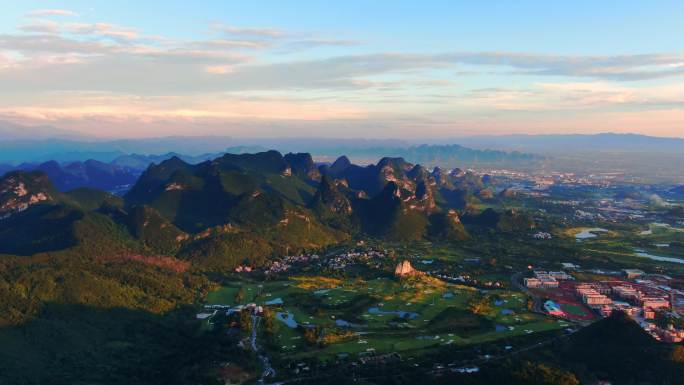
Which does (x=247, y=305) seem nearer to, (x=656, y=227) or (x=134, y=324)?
(x=134, y=324)

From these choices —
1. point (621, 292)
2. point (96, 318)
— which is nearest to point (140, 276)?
point (96, 318)

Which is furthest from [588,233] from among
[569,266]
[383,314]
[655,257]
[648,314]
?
[383,314]

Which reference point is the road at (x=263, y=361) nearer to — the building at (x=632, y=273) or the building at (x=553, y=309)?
the building at (x=553, y=309)

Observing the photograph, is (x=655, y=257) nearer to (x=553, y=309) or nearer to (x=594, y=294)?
(x=594, y=294)

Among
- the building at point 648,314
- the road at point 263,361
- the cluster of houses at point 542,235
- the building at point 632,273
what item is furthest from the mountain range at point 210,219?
the building at point 648,314

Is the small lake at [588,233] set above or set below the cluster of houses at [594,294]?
below

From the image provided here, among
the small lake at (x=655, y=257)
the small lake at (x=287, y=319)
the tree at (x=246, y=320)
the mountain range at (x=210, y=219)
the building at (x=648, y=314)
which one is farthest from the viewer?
the small lake at (x=655, y=257)
